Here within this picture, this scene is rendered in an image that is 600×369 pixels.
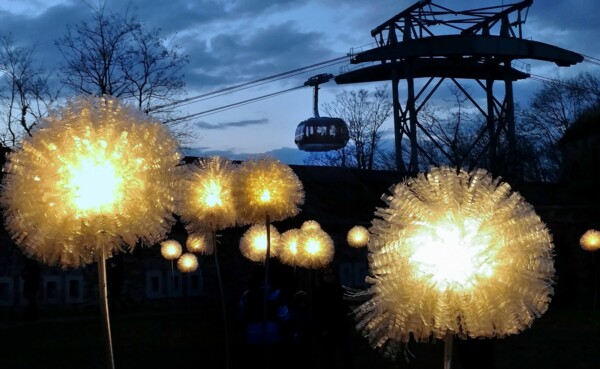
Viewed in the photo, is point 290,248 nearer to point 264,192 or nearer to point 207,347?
point 264,192

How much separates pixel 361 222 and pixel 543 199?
9.60m

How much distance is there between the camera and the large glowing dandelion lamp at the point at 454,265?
3160 millimetres

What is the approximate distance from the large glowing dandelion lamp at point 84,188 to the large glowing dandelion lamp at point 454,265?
134cm

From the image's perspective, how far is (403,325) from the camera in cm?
324

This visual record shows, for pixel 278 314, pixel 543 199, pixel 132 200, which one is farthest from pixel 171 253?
pixel 543 199

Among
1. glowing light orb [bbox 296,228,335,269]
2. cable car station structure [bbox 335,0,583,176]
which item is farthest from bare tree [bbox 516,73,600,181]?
glowing light orb [bbox 296,228,335,269]

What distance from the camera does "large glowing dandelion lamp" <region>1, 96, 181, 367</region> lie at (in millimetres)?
3865

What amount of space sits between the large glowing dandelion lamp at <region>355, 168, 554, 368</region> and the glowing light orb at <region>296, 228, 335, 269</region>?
8.00 metres

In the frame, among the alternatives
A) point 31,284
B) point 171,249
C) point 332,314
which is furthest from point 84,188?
point 31,284

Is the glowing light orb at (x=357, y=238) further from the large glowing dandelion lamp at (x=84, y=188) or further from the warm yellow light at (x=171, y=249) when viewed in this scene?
the large glowing dandelion lamp at (x=84, y=188)

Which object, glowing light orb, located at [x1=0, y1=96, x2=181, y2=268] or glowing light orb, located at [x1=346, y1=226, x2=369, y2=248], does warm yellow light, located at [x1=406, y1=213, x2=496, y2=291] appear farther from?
glowing light orb, located at [x1=346, y1=226, x2=369, y2=248]

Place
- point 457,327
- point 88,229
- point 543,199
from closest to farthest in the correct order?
1. point 457,327
2. point 88,229
3. point 543,199

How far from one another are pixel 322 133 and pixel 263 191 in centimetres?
2728

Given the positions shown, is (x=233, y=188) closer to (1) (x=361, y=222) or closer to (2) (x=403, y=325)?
(2) (x=403, y=325)
